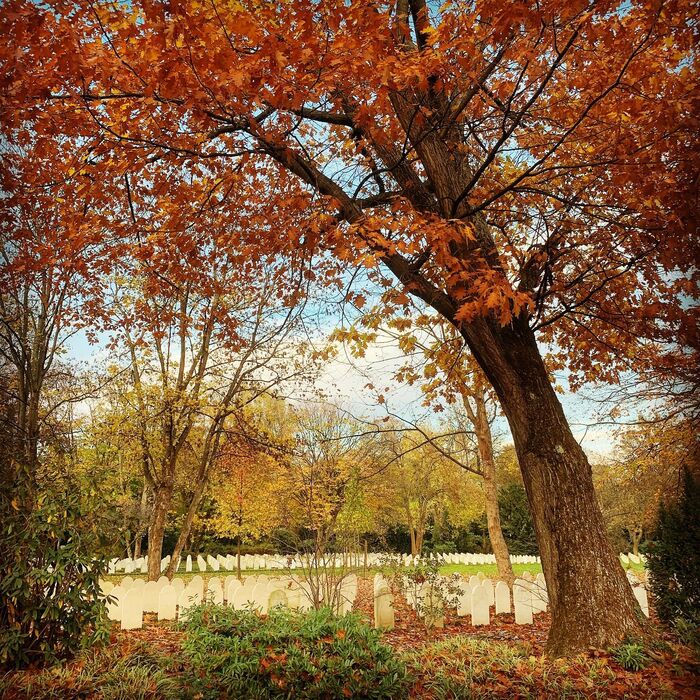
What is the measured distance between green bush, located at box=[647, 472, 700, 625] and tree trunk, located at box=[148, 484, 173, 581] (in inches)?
411

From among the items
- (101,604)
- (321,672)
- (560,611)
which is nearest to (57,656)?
(101,604)

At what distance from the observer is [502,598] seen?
10680 millimetres

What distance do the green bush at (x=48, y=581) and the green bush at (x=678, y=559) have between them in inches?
291

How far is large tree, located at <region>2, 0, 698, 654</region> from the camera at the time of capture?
427 centimetres

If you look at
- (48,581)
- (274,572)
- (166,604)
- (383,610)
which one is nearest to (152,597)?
(166,604)

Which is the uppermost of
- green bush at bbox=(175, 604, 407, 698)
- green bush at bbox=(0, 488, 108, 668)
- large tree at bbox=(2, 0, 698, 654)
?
large tree at bbox=(2, 0, 698, 654)

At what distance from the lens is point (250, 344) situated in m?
14.0

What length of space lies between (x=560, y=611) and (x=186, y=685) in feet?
11.7

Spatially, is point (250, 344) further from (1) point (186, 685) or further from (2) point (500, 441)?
(2) point (500, 441)

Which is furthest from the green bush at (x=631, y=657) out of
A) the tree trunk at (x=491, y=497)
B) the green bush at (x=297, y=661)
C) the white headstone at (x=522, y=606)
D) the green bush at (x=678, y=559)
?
the tree trunk at (x=491, y=497)

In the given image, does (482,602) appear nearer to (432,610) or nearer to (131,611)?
(432,610)

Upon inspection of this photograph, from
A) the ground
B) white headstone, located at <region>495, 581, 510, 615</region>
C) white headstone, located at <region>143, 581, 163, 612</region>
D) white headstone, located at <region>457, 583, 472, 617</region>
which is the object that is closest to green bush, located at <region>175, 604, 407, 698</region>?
the ground

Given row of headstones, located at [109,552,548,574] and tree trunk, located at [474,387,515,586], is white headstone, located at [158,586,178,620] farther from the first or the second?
row of headstones, located at [109,552,548,574]

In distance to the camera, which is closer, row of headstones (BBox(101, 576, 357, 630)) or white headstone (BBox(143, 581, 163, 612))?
row of headstones (BBox(101, 576, 357, 630))
